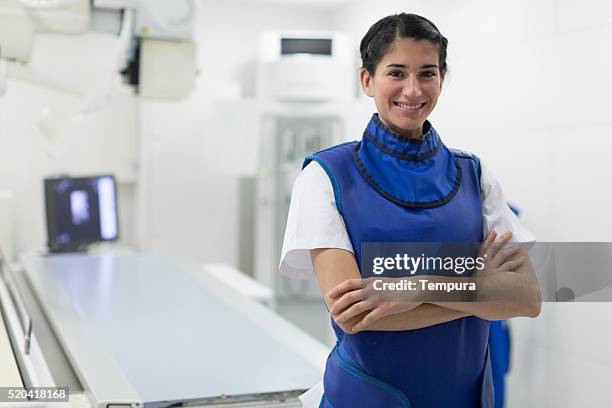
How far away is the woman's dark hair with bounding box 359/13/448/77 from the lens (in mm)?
1181

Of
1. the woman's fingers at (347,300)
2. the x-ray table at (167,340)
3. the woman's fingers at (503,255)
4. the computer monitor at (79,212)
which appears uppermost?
the woman's fingers at (503,255)

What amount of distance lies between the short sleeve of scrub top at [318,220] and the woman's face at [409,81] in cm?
16

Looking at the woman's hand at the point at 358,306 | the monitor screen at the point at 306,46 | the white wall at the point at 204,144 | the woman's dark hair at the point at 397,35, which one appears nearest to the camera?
the woman's hand at the point at 358,306

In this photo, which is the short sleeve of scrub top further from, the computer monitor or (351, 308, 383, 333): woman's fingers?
the computer monitor

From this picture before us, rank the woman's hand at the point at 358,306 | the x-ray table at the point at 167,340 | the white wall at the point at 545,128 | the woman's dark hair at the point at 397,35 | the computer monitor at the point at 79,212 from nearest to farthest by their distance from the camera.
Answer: the woman's hand at the point at 358,306
the woman's dark hair at the point at 397,35
the x-ray table at the point at 167,340
the white wall at the point at 545,128
the computer monitor at the point at 79,212

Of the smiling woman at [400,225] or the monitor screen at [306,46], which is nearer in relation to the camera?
the smiling woman at [400,225]

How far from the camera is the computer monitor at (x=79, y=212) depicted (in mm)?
3707

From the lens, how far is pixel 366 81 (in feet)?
4.17

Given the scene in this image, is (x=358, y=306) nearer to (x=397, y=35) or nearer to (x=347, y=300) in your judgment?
(x=347, y=300)

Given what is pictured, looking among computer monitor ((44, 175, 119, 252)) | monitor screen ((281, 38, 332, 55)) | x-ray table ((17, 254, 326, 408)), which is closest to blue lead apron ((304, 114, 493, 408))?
x-ray table ((17, 254, 326, 408))

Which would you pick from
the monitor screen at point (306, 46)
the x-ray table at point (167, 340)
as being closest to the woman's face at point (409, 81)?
the x-ray table at point (167, 340)

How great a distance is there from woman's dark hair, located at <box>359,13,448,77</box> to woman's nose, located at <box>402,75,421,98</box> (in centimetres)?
7

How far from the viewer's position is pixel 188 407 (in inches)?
62.9

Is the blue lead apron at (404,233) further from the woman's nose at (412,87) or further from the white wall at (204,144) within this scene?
the white wall at (204,144)
